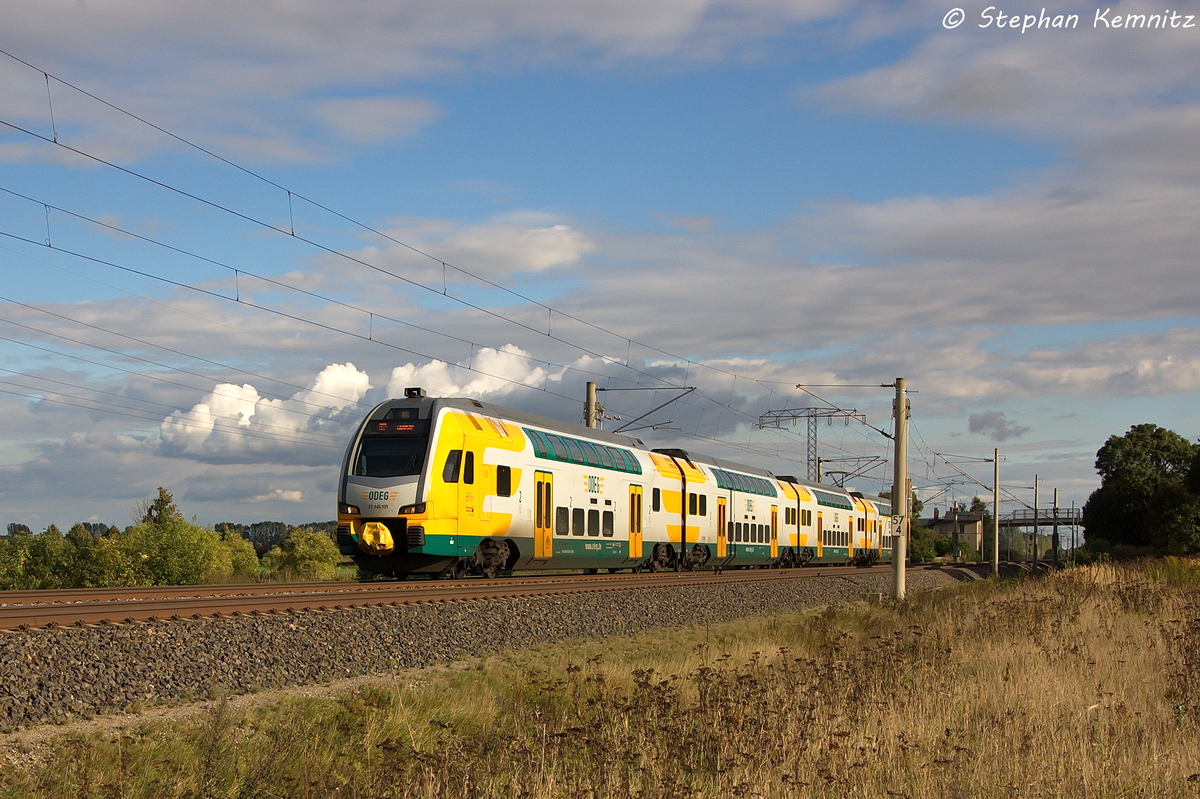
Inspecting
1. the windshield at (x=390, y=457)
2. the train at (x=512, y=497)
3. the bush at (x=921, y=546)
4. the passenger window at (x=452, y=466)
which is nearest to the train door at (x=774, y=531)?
the train at (x=512, y=497)

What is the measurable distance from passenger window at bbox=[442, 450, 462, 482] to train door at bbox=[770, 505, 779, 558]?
23.4m

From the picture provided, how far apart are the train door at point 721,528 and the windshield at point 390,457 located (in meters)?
17.5

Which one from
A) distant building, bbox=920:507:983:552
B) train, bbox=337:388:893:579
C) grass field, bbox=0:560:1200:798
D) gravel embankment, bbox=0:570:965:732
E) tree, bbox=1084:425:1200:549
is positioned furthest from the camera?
distant building, bbox=920:507:983:552

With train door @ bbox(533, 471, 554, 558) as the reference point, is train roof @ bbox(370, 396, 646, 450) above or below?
above

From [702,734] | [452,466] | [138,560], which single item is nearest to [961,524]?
[138,560]

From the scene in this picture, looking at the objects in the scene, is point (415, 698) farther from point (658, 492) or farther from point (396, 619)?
point (658, 492)

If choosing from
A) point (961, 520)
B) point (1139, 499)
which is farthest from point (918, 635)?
point (961, 520)

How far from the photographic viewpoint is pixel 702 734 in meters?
9.09

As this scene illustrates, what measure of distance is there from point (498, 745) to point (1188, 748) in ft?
18.5

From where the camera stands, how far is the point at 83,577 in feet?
151

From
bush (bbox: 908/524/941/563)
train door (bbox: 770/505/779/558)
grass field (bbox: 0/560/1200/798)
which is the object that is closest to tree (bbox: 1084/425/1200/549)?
bush (bbox: 908/524/941/563)

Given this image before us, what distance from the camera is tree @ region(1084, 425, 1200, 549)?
8556 centimetres

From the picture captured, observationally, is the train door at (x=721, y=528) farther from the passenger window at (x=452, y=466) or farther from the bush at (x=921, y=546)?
the bush at (x=921, y=546)

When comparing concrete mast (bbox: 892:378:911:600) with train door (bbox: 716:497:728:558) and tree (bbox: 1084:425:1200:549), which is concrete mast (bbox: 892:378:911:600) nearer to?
train door (bbox: 716:497:728:558)
